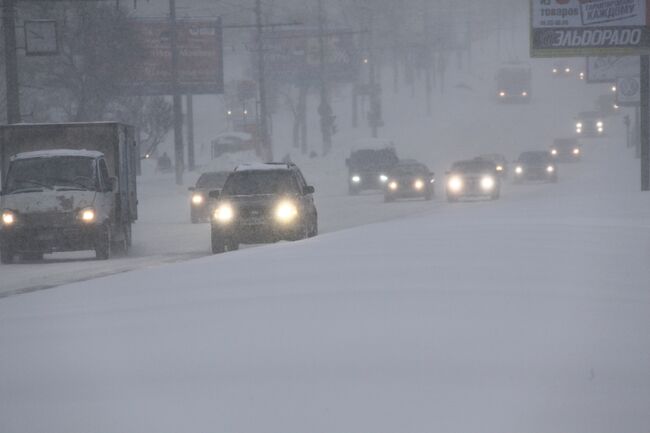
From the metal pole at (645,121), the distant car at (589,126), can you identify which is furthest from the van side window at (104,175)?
the distant car at (589,126)

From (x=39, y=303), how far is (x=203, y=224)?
2587 centimetres

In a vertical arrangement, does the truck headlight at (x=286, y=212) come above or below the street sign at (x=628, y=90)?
below

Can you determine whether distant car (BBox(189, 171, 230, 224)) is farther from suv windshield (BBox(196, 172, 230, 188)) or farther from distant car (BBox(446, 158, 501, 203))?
distant car (BBox(446, 158, 501, 203))

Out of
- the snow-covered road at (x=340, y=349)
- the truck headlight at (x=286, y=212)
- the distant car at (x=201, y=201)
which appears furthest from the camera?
the distant car at (x=201, y=201)

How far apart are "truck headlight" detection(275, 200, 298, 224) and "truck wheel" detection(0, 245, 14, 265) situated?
16.6 feet

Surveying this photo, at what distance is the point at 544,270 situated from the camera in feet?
30.9

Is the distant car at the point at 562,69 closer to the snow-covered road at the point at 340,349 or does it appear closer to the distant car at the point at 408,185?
the distant car at the point at 408,185

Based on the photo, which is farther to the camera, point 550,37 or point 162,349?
point 550,37

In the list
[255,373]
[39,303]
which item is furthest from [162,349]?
[39,303]

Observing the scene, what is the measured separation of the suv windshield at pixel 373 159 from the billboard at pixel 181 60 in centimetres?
999

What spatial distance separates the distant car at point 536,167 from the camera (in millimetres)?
58188

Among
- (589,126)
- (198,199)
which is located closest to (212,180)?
(198,199)

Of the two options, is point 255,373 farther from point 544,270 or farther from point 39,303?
point 544,270

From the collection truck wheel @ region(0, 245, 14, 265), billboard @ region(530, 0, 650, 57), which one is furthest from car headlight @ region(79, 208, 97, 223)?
billboard @ region(530, 0, 650, 57)
